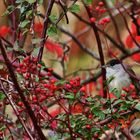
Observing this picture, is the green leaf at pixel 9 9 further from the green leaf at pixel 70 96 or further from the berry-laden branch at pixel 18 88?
the berry-laden branch at pixel 18 88

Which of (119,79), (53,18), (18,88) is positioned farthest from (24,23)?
(119,79)

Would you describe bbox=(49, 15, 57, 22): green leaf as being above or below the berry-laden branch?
above

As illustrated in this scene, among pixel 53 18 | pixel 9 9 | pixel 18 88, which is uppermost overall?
pixel 9 9

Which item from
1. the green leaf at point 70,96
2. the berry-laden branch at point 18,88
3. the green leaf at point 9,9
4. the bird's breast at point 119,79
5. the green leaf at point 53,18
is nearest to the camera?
Result: the berry-laden branch at point 18,88

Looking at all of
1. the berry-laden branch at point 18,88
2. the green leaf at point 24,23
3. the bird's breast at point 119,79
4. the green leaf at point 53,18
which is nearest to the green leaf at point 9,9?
the green leaf at point 24,23

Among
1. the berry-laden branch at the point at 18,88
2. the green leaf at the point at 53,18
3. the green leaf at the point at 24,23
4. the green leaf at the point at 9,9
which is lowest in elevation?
the berry-laden branch at the point at 18,88

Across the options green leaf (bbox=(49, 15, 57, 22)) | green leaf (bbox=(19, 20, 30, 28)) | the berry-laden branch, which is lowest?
the berry-laden branch

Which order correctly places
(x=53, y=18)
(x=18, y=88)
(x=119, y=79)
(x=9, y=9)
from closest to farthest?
(x=18, y=88)
(x=53, y=18)
(x=9, y=9)
(x=119, y=79)

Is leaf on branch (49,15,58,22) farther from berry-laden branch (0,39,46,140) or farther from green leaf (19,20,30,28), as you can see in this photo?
berry-laden branch (0,39,46,140)

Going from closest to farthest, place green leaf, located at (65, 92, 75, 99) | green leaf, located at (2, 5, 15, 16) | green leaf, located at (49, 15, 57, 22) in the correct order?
green leaf, located at (65, 92, 75, 99) < green leaf, located at (49, 15, 57, 22) < green leaf, located at (2, 5, 15, 16)

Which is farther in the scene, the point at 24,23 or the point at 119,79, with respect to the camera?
the point at 119,79

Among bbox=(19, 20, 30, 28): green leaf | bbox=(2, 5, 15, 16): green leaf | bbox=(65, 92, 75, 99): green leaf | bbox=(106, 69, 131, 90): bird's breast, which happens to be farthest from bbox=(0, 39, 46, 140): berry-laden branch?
bbox=(106, 69, 131, 90): bird's breast

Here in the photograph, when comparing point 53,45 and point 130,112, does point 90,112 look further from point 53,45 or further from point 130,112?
point 53,45

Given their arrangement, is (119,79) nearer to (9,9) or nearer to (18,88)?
(9,9)
